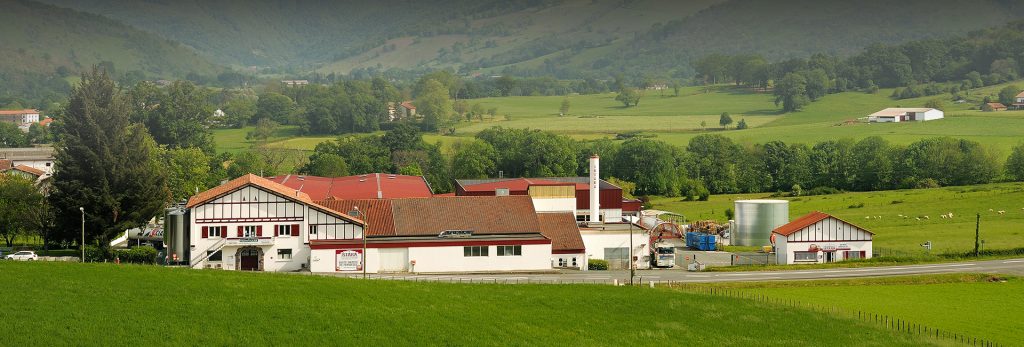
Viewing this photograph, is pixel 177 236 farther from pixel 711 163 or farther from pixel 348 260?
pixel 711 163

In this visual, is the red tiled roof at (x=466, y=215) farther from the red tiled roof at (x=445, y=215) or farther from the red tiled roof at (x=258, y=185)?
the red tiled roof at (x=258, y=185)

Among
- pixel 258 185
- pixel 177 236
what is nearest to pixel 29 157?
pixel 177 236

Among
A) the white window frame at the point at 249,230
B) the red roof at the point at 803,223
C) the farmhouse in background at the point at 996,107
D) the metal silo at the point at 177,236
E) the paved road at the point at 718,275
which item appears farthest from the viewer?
the farmhouse in background at the point at 996,107

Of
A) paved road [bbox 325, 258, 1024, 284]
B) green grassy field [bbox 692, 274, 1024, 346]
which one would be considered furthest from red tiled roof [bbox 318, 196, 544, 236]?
green grassy field [bbox 692, 274, 1024, 346]

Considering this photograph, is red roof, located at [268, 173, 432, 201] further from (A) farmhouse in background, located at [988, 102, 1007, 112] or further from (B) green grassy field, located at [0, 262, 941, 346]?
(A) farmhouse in background, located at [988, 102, 1007, 112]

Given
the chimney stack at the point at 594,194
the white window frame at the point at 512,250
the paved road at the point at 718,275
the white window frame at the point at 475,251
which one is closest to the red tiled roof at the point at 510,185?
the chimney stack at the point at 594,194

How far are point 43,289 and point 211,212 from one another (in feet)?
77.0

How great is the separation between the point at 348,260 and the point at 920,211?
49.9 meters

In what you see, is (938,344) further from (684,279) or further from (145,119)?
(145,119)

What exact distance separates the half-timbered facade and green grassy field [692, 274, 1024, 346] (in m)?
22.6

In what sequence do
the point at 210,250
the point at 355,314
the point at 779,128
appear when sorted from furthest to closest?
the point at 779,128 → the point at 210,250 → the point at 355,314

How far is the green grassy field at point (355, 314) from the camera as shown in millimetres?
38469

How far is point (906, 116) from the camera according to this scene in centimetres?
17788

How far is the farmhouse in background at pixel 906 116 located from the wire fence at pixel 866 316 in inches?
4962
